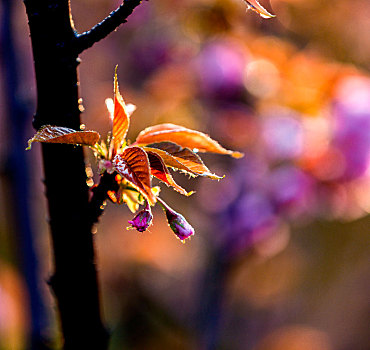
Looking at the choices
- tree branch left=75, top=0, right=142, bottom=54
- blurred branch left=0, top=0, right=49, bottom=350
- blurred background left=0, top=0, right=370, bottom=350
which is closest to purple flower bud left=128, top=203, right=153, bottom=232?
tree branch left=75, top=0, right=142, bottom=54

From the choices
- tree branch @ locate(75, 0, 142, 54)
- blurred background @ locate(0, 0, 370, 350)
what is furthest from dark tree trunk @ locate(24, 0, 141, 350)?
blurred background @ locate(0, 0, 370, 350)

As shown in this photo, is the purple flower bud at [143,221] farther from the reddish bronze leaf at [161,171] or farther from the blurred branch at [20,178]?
the blurred branch at [20,178]

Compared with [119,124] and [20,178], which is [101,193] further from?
[20,178]

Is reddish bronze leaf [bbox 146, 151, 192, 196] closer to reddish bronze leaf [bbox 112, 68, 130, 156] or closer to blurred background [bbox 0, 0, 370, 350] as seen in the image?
reddish bronze leaf [bbox 112, 68, 130, 156]

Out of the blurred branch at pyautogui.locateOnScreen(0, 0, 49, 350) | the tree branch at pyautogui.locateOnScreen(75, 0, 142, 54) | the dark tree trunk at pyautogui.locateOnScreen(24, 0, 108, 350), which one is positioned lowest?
the blurred branch at pyautogui.locateOnScreen(0, 0, 49, 350)

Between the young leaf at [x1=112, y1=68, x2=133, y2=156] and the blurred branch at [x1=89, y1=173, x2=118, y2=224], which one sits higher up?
the young leaf at [x1=112, y1=68, x2=133, y2=156]

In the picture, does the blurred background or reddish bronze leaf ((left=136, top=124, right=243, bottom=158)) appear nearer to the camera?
reddish bronze leaf ((left=136, top=124, right=243, bottom=158))

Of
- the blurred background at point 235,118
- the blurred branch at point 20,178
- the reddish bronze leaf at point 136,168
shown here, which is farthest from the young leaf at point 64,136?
the blurred branch at point 20,178
